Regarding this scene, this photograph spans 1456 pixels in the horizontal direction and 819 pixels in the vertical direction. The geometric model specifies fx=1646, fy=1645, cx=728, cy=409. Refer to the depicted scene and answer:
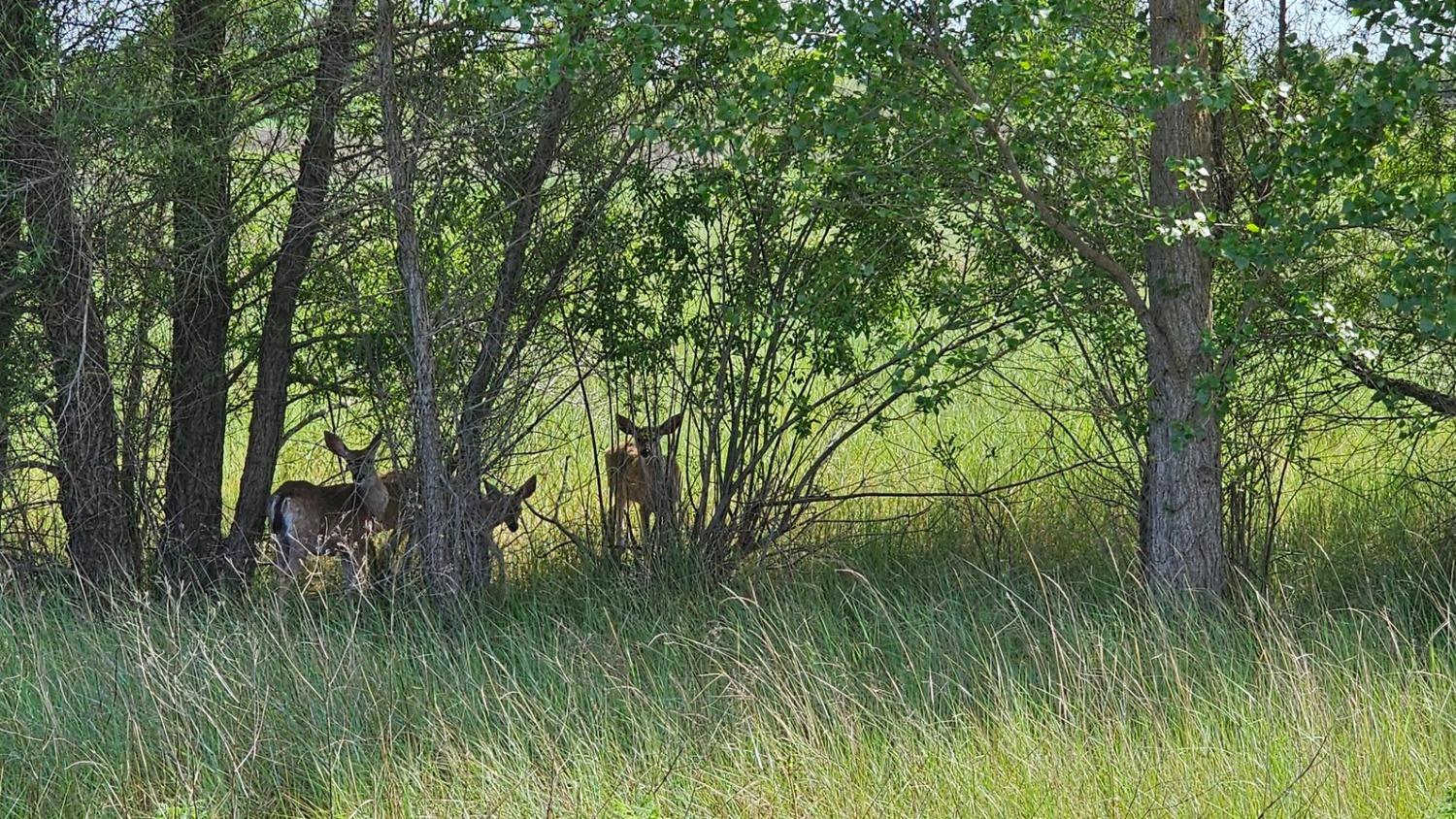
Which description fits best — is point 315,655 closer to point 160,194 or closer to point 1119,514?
point 160,194

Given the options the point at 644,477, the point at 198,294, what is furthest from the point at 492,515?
the point at 198,294

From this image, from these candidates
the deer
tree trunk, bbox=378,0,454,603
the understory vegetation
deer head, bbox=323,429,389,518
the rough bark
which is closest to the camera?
the understory vegetation

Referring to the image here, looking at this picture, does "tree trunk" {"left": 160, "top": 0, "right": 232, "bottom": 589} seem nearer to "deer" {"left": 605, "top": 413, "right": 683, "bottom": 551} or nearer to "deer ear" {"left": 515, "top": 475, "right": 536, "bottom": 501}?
"deer ear" {"left": 515, "top": 475, "right": 536, "bottom": 501}

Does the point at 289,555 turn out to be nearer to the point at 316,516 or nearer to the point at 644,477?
the point at 316,516

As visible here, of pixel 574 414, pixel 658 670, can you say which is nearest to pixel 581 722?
pixel 658 670

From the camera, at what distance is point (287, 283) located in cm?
A: 806

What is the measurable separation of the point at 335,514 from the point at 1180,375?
13.3ft

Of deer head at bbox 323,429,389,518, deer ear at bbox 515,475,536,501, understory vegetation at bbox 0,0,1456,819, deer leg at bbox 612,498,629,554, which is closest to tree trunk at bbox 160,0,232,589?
understory vegetation at bbox 0,0,1456,819

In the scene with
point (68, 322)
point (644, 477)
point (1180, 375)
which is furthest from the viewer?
point (644, 477)

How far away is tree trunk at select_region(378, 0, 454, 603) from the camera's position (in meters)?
7.05

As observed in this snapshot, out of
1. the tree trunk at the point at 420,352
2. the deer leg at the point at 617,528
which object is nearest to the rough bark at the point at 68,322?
the tree trunk at the point at 420,352

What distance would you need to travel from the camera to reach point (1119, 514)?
Answer: 825 centimetres

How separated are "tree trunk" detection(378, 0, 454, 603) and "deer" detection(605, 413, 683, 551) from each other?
0.94 meters

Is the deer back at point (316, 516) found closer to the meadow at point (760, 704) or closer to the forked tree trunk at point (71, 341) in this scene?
the meadow at point (760, 704)
